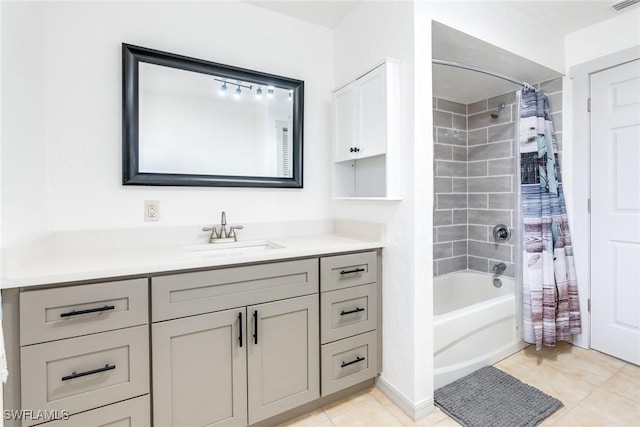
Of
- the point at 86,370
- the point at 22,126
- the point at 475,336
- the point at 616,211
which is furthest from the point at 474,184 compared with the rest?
the point at 22,126

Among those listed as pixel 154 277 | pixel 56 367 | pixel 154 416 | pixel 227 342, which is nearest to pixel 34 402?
pixel 56 367

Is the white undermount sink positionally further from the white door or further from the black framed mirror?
the white door

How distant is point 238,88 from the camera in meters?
1.96

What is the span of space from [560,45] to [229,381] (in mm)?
3139

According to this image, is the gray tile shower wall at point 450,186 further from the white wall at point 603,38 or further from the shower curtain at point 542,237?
the white wall at point 603,38

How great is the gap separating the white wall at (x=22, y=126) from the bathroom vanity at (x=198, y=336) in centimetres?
24

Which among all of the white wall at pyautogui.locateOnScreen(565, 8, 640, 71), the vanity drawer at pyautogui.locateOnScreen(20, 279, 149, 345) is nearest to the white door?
the white wall at pyautogui.locateOnScreen(565, 8, 640, 71)

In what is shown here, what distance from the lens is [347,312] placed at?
5.69 ft

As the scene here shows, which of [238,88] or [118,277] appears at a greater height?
[238,88]

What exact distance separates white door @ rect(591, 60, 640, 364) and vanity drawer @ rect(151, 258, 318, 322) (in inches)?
85.4

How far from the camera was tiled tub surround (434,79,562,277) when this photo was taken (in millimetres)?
2705

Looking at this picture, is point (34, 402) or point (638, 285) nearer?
point (34, 402)

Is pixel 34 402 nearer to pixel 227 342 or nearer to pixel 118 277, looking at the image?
pixel 118 277

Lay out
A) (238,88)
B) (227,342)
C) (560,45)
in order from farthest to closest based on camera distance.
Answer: (560,45)
(238,88)
(227,342)
